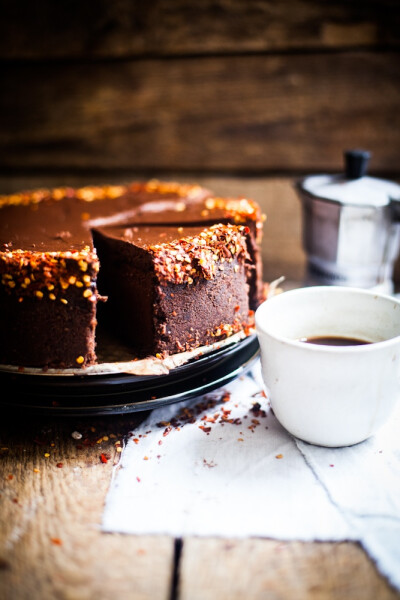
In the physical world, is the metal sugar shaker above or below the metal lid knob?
below

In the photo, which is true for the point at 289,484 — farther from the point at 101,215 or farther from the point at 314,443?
the point at 101,215

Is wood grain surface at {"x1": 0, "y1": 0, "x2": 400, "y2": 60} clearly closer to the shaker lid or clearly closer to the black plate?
the shaker lid

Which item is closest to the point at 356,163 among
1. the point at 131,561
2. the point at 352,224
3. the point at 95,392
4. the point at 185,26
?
the point at 352,224

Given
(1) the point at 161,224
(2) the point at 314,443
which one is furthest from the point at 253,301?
(2) the point at 314,443

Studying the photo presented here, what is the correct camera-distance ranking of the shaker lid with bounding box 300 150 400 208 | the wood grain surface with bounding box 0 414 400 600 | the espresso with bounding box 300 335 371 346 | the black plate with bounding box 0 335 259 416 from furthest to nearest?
the shaker lid with bounding box 300 150 400 208 < the espresso with bounding box 300 335 371 346 < the black plate with bounding box 0 335 259 416 < the wood grain surface with bounding box 0 414 400 600

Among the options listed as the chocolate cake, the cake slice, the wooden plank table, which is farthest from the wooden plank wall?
the wooden plank table

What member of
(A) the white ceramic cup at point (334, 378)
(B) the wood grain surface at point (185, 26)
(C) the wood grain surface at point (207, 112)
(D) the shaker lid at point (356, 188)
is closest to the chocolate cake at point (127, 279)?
(A) the white ceramic cup at point (334, 378)

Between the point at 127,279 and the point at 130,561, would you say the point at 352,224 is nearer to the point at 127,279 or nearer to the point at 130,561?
the point at 127,279
